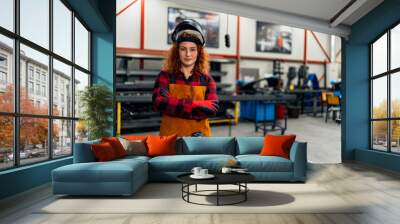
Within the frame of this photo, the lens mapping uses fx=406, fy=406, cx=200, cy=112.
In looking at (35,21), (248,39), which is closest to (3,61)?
(35,21)

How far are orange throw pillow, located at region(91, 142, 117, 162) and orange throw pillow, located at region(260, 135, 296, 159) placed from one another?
6.84 ft

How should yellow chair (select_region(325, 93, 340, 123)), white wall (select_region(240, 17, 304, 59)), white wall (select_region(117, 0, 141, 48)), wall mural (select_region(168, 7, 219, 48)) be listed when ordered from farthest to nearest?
white wall (select_region(240, 17, 304, 59)) → wall mural (select_region(168, 7, 219, 48)) → white wall (select_region(117, 0, 141, 48)) → yellow chair (select_region(325, 93, 340, 123))

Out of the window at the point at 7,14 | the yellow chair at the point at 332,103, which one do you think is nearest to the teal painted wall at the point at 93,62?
the window at the point at 7,14

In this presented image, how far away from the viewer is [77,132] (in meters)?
6.80

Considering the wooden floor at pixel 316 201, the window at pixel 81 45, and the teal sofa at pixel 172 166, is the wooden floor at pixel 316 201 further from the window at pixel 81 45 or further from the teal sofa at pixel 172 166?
the window at pixel 81 45

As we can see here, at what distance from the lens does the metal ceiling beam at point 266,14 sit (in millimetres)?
7457

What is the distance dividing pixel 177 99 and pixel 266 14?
8.10ft

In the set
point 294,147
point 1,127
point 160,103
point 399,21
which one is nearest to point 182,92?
point 160,103

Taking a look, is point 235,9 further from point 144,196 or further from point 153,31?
point 153,31

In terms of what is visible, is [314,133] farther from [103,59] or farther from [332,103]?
[103,59]

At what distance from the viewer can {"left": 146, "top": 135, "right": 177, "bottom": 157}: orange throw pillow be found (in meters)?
5.64

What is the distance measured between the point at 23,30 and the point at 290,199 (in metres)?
3.45

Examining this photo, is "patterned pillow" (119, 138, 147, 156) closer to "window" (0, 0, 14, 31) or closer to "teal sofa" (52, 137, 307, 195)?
"teal sofa" (52, 137, 307, 195)

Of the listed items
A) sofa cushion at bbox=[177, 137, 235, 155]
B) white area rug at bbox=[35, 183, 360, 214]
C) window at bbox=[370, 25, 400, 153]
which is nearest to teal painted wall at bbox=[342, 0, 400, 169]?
window at bbox=[370, 25, 400, 153]
